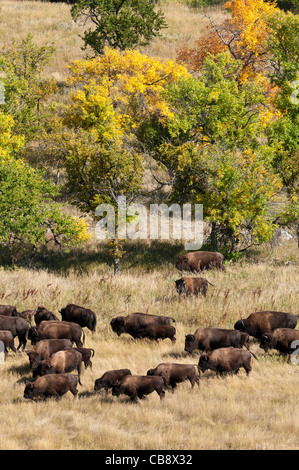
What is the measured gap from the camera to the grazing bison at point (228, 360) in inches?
537

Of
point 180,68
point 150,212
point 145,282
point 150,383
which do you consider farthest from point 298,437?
point 180,68

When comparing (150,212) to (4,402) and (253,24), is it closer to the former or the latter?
(253,24)

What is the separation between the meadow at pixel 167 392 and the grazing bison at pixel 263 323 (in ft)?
1.73

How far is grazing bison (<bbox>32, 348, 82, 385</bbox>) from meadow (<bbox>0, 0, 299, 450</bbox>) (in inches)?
22.5

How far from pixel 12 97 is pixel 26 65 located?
6716mm

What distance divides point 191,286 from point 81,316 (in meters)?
4.79

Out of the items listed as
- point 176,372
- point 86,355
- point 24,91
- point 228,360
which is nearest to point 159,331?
point 86,355

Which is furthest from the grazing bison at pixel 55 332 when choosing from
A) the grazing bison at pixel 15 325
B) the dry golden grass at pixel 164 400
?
the dry golden grass at pixel 164 400

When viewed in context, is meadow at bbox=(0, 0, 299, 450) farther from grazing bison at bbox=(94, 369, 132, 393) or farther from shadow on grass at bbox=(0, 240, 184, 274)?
shadow on grass at bbox=(0, 240, 184, 274)

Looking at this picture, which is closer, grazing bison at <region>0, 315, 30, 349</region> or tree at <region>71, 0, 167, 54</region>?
grazing bison at <region>0, 315, 30, 349</region>

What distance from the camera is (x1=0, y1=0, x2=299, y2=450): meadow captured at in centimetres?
1077

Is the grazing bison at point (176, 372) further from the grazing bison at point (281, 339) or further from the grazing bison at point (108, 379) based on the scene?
the grazing bison at point (281, 339)

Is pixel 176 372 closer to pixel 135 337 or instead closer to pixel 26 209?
pixel 135 337

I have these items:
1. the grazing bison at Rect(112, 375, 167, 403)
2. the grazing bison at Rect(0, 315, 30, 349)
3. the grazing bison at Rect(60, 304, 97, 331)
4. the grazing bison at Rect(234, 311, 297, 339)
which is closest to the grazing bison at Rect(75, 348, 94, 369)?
the grazing bison at Rect(112, 375, 167, 403)
